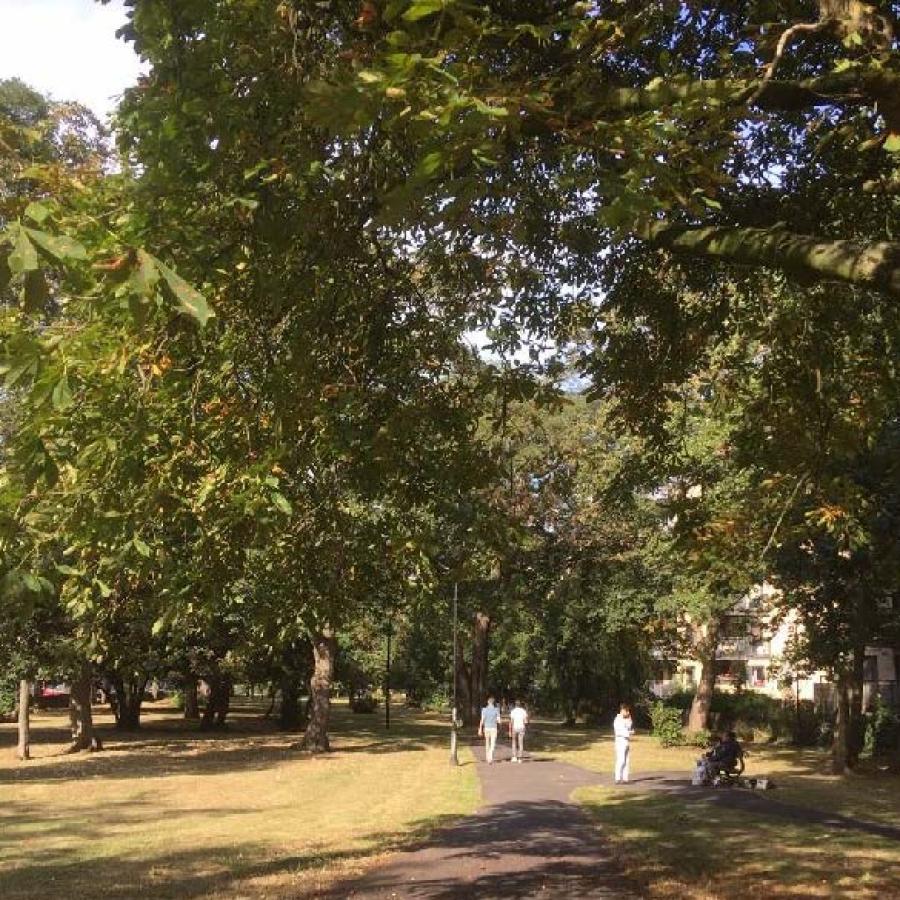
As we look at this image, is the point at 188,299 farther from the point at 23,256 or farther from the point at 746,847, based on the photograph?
the point at 746,847

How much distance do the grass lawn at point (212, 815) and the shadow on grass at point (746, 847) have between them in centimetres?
287

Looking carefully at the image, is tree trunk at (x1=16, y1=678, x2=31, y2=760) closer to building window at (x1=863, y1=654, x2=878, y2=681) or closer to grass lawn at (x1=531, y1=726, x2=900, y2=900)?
grass lawn at (x1=531, y1=726, x2=900, y2=900)

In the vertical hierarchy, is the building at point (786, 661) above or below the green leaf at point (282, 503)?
below

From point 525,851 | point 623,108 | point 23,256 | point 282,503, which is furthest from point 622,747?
point 23,256

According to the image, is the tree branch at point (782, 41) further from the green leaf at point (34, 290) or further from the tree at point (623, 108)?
the green leaf at point (34, 290)

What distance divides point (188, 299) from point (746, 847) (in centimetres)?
1073

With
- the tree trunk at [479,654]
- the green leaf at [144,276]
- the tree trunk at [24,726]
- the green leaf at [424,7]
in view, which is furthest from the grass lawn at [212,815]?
the tree trunk at [479,654]

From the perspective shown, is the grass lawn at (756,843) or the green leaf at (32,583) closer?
the green leaf at (32,583)

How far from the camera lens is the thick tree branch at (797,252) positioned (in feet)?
16.5

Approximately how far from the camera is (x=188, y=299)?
314 cm

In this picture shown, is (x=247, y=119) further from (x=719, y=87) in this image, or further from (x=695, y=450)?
(x=695, y=450)

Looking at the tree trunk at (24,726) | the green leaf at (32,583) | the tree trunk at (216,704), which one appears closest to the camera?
the green leaf at (32,583)

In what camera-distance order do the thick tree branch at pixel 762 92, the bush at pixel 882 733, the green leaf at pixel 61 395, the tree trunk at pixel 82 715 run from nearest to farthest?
the green leaf at pixel 61 395 < the thick tree branch at pixel 762 92 < the bush at pixel 882 733 < the tree trunk at pixel 82 715

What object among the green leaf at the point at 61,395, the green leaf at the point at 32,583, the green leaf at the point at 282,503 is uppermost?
the green leaf at the point at 61,395
